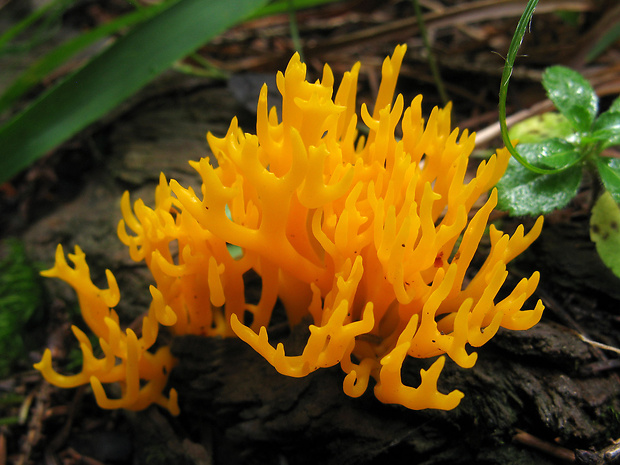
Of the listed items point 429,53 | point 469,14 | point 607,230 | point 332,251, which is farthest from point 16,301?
point 469,14

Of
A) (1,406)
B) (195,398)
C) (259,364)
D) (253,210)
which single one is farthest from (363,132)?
(1,406)

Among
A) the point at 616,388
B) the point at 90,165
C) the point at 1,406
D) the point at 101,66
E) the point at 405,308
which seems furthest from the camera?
the point at 90,165

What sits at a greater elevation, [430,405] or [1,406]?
[1,406]

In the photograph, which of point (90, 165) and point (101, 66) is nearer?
point (101, 66)

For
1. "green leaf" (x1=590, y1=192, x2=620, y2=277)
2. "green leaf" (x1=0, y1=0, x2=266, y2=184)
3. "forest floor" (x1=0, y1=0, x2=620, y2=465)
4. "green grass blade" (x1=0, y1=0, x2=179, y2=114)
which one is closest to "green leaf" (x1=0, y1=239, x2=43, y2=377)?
"forest floor" (x1=0, y1=0, x2=620, y2=465)

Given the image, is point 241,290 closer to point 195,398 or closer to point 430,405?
point 195,398

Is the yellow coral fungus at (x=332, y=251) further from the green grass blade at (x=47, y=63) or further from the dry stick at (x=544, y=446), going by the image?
the green grass blade at (x=47, y=63)
